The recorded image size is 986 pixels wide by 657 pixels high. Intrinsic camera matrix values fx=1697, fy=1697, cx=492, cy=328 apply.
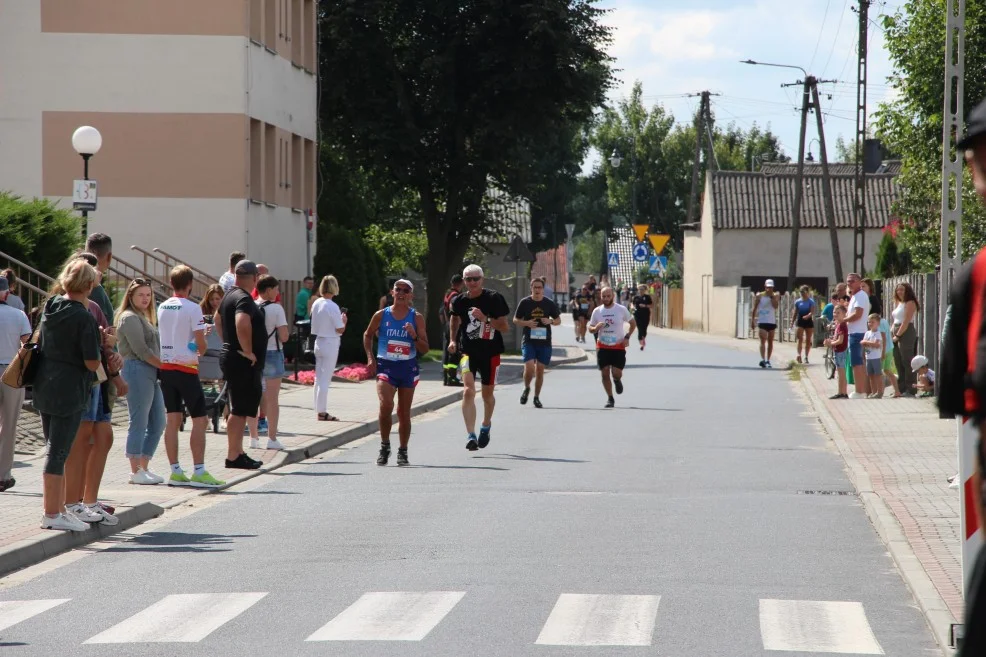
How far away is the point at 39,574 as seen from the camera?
31.8 ft

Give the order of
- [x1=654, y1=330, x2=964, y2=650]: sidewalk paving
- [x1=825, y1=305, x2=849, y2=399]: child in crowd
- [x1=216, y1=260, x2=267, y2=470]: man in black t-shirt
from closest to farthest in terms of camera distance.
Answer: [x1=654, y1=330, x2=964, y2=650]: sidewalk paving
[x1=216, y1=260, x2=267, y2=470]: man in black t-shirt
[x1=825, y1=305, x2=849, y2=399]: child in crowd

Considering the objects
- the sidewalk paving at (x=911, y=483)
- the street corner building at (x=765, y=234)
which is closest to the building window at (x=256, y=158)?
the sidewalk paving at (x=911, y=483)

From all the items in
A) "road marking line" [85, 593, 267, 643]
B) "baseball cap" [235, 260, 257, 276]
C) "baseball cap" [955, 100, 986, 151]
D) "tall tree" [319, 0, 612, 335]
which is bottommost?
"road marking line" [85, 593, 267, 643]

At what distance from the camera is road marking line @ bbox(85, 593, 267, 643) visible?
7.55 m

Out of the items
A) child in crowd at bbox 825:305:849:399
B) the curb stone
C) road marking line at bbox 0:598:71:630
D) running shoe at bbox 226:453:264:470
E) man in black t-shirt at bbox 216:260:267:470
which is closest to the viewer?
the curb stone

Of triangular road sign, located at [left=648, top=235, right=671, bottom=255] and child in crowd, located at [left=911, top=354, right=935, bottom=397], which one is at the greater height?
triangular road sign, located at [left=648, top=235, right=671, bottom=255]

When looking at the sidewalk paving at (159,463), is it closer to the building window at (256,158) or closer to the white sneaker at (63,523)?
the white sneaker at (63,523)

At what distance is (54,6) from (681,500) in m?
24.0

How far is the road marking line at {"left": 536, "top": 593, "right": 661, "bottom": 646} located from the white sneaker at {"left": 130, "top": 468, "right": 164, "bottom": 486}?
605 centimetres

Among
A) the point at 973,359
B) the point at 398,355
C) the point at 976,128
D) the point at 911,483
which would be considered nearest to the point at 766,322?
the point at 398,355

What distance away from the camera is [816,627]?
7801 millimetres

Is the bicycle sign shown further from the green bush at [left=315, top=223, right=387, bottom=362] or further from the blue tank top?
the green bush at [left=315, top=223, right=387, bottom=362]

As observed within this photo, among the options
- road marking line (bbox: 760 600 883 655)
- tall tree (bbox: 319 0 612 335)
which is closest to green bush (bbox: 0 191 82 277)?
road marking line (bbox: 760 600 883 655)

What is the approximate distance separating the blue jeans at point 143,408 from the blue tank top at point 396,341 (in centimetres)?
263
